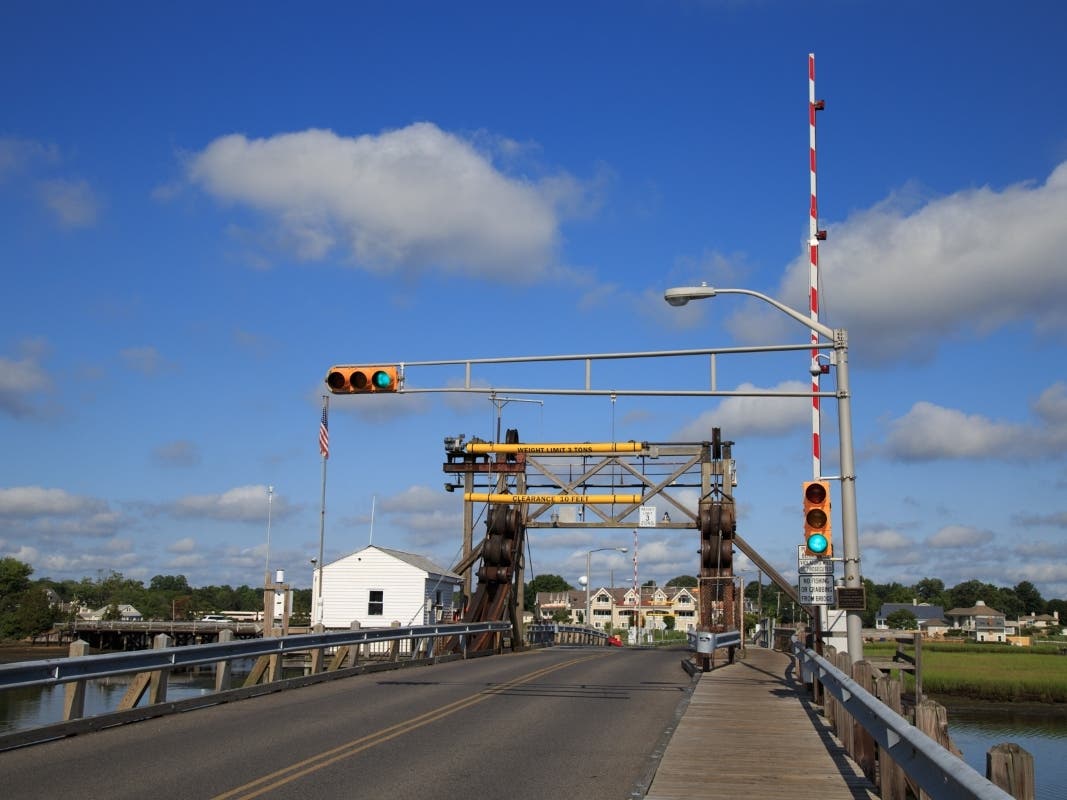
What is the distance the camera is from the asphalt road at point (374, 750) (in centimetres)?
1000

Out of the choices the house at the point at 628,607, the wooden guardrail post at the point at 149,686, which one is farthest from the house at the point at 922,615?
the wooden guardrail post at the point at 149,686

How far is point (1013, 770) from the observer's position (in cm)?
511

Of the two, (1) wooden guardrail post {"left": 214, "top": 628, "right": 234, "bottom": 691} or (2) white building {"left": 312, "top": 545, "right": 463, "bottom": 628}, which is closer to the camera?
(1) wooden guardrail post {"left": 214, "top": 628, "right": 234, "bottom": 691}

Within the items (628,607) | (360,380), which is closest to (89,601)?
(628,607)

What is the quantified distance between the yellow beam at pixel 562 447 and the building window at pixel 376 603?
1310 centimetres

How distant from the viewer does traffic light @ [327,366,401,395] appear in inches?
761

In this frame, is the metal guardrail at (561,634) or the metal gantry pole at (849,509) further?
the metal guardrail at (561,634)

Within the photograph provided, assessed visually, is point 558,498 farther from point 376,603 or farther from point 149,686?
point 149,686

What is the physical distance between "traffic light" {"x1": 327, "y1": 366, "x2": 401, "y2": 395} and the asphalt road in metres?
5.57

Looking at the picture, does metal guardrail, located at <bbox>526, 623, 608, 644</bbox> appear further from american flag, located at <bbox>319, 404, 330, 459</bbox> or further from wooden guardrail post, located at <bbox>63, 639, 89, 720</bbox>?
wooden guardrail post, located at <bbox>63, 639, 89, 720</bbox>

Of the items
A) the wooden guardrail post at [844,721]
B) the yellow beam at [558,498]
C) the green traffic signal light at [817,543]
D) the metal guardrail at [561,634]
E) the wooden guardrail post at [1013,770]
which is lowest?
the metal guardrail at [561,634]

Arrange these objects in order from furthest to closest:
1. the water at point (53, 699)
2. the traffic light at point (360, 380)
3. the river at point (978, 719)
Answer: the river at point (978, 719) < the water at point (53, 699) < the traffic light at point (360, 380)

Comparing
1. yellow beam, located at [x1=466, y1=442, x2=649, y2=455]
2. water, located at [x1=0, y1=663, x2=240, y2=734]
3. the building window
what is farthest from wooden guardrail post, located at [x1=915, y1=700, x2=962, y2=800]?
the building window

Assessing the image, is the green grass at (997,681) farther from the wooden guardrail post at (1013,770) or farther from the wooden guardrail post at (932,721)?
the wooden guardrail post at (1013,770)
